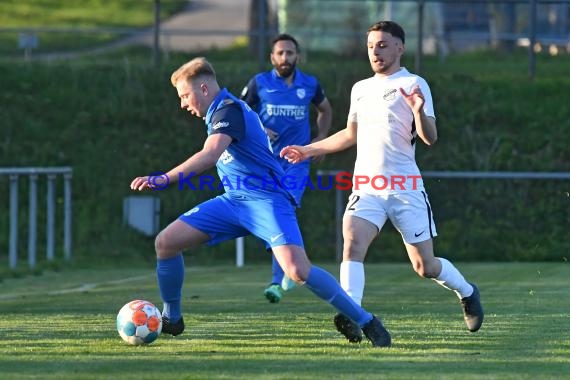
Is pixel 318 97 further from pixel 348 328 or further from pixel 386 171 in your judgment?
pixel 348 328

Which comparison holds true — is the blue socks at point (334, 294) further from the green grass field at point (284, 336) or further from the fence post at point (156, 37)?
the fence post at point (156, 37)

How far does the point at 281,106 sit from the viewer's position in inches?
473

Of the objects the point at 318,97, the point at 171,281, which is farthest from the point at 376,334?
the point at 318,97

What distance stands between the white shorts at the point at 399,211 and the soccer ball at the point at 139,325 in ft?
4.63

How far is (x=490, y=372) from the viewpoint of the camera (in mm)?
6891

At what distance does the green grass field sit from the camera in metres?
Result: 6.95

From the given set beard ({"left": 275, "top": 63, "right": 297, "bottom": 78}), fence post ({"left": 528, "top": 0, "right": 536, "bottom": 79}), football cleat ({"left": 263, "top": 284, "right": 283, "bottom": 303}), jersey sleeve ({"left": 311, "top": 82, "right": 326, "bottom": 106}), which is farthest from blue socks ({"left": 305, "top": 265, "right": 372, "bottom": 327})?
fence post ({"left": 528, "top": 0, "right": 536, "bottom": 79})

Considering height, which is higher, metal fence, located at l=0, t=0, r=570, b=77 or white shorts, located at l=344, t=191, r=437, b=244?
metal fence, located at l=0, t=0, r=570, b=77

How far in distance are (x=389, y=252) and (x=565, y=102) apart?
11.9 feet

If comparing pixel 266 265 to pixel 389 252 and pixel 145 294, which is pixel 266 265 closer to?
pixel 389 252

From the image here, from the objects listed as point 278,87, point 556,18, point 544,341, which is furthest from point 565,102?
point 544,341

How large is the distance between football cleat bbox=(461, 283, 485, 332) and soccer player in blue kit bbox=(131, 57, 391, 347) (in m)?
1.02

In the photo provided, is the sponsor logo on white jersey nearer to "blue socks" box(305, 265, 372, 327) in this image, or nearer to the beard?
"blue socks" box(305, 265, 372, 327)

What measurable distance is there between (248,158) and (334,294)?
3.36 feet
